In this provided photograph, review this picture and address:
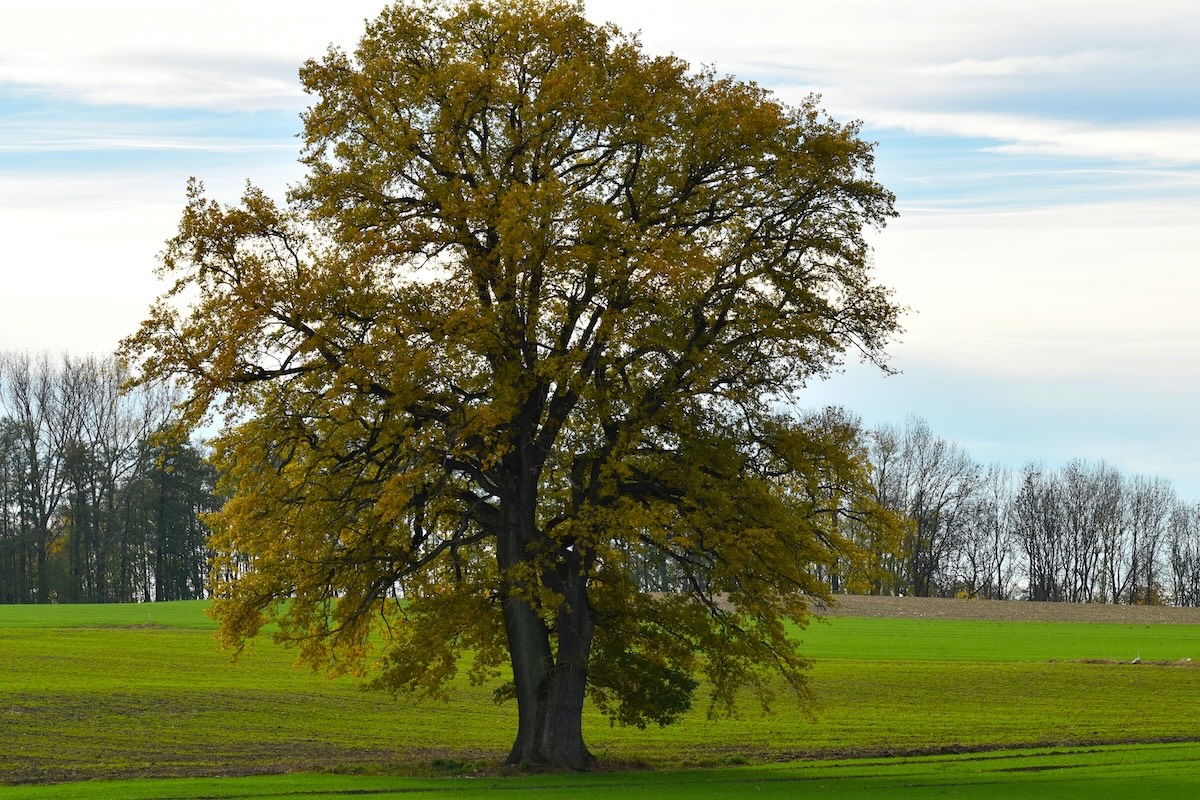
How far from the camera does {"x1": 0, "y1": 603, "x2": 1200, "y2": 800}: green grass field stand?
84.2 ft

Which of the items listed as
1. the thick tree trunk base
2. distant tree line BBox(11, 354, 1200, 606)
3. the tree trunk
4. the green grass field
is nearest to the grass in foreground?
the green grass field

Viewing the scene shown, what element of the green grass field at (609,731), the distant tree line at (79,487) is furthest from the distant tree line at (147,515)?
Result: the green grass field at (609,731)

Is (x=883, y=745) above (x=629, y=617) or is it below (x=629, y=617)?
below

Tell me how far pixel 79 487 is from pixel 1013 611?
232 feet

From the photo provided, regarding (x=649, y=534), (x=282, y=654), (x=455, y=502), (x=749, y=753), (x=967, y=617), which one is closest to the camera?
(x=649, y=534)

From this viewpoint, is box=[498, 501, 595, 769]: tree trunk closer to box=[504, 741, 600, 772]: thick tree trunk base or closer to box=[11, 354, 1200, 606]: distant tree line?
box=[504, 741, 600, 772]: thick tree trunk base

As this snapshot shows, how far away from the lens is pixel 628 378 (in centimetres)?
2706

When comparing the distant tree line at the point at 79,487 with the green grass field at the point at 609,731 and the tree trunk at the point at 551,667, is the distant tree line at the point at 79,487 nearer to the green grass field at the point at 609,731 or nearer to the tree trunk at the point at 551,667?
the green grass field at the point at 609,731

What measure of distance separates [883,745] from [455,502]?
45.3 feet

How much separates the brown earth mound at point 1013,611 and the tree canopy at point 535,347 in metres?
65.5

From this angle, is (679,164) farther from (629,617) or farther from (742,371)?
(629,617)

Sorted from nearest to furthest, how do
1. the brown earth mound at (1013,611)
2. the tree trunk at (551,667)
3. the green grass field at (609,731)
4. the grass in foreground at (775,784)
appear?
1. the grass in foreground at (775,784)
2. the green grass field at (609,731)
3. the tree trunk at (551,667)
4. the brown earth mound at (1013,611)

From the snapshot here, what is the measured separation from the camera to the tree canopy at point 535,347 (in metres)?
25.2

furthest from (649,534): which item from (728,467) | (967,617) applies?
(967,617)
